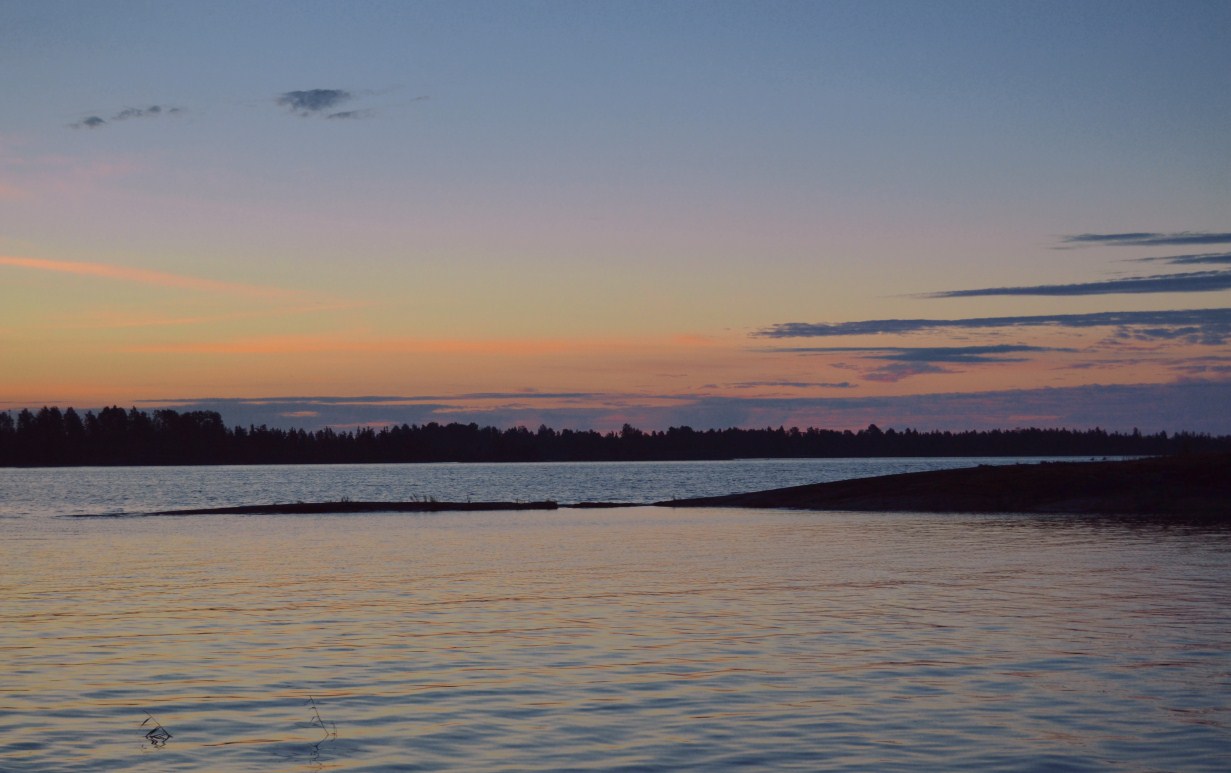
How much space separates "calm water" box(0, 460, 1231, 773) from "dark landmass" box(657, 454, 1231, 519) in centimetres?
2984

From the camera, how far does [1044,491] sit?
89.8 m

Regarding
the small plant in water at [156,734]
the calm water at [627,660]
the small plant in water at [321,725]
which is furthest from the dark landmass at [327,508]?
the small plant in water at [156,734]

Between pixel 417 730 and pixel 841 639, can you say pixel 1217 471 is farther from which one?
pixel 417 730

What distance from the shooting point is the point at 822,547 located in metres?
56.9

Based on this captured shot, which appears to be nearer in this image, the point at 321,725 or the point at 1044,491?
the point at 321,725

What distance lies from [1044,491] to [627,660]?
235 feet

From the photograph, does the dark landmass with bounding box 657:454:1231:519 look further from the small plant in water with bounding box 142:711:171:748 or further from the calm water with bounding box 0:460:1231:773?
the small plant in water with bounding box 142:711:171:748

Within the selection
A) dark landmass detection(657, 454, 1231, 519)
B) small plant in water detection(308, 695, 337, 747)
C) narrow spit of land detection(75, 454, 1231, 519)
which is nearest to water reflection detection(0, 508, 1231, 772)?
small plant in water detection(308, 695, 337, 747)

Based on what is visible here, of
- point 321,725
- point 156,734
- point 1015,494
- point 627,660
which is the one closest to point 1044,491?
point 1015,494

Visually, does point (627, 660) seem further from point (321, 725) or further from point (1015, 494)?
point (1015, 494)

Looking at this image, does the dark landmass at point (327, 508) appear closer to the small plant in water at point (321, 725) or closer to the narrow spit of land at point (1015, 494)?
Result: the narrow spit of land at point (1015, 494)

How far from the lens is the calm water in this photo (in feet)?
57.5

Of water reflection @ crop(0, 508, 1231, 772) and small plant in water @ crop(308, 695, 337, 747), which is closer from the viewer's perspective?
water reflection @ crop(0, 508, 1231, 772)

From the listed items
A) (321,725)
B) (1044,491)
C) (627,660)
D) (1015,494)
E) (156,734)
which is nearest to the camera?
(156,734)
